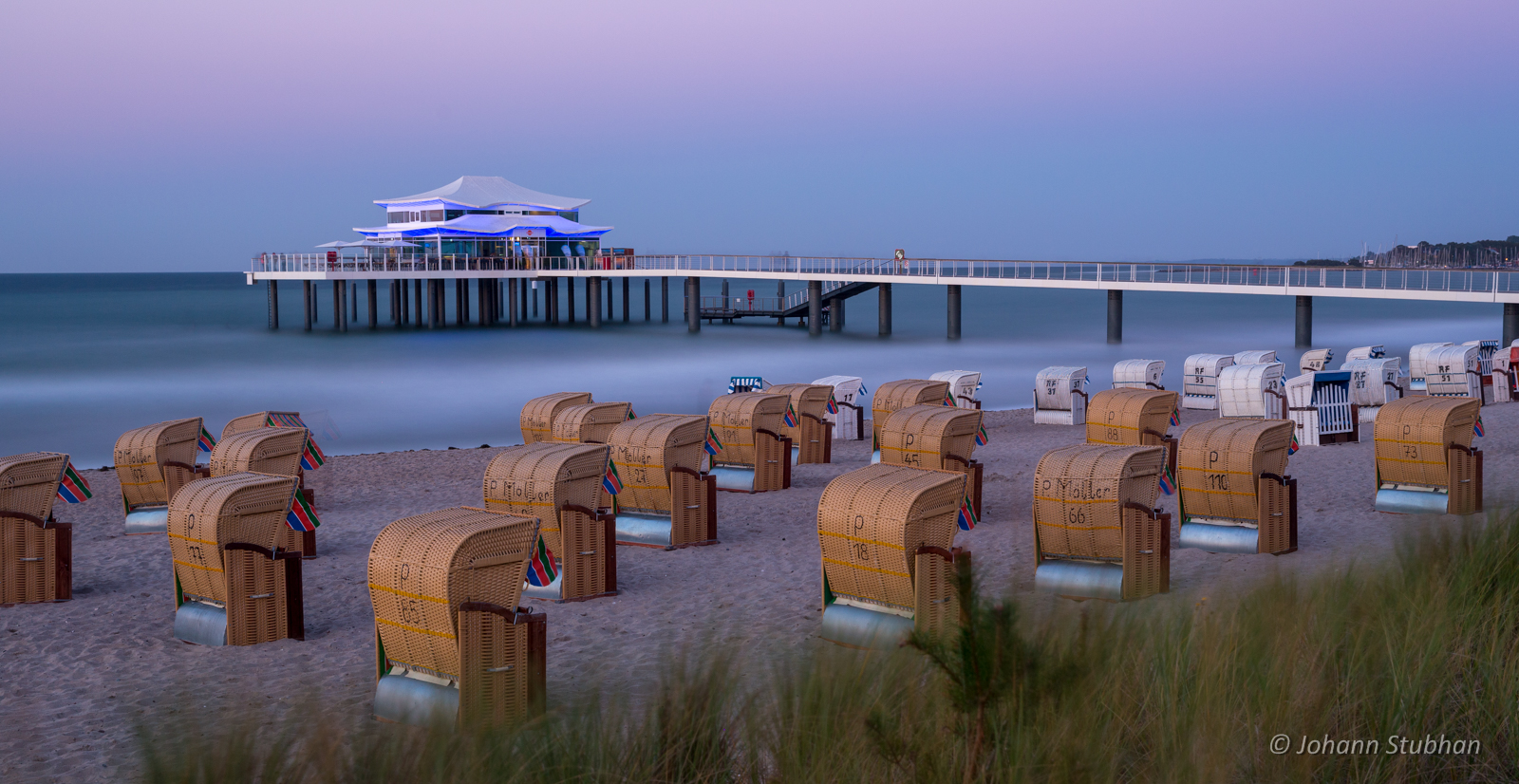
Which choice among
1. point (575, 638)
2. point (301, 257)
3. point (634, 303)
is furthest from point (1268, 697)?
point (634, 303)

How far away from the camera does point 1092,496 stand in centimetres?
756

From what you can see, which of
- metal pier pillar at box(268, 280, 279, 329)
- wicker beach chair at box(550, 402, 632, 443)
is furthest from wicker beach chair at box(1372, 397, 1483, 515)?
metal pier pillar at box(268, 280, 279, 329)

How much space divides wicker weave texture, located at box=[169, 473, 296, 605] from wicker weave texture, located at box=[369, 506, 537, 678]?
69.2 inches

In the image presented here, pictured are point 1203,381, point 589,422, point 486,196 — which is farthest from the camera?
point 486,196

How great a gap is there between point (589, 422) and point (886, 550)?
5778mm

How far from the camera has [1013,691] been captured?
3191 millimetres

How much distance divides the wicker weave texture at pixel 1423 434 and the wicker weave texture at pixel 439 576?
7568mm

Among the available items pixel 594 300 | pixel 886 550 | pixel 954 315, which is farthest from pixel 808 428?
pixel 594 300

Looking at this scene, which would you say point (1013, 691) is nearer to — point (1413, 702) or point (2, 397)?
point (1413, 702)

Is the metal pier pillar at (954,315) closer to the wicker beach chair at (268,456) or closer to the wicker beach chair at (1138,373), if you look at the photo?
the wicker beach chair at (1138,373)

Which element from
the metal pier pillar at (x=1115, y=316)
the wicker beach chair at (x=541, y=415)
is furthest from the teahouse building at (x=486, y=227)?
the wicker beach chair at (x=541, y=415)

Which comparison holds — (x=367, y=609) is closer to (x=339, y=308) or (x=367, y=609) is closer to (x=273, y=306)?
(x=339, y=308)

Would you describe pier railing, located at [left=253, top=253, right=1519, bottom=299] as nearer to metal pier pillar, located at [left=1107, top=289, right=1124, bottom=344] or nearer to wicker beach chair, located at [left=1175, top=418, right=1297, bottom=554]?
metal pier pillar, located at [left=1107, top=289, right=1124, bottom=344]

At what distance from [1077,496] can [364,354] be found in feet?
130
